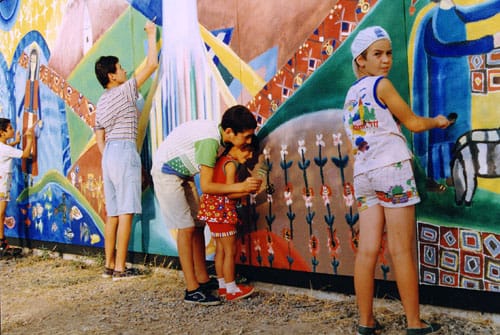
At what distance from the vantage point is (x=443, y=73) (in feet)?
10.00

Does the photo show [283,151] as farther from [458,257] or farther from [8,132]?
[8,132]

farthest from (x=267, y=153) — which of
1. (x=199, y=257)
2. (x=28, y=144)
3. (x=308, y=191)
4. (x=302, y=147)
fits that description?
(x=28, y=144)

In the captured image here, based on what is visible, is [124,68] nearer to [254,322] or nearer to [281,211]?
[281,211]

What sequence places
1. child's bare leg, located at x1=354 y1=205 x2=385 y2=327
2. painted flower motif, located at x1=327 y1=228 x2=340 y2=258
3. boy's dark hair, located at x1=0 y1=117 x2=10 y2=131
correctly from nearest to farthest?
1. child's bare leg, located at x1=354 y1=205 x2=385 y2=327
2. painted flower motif, located at x1=327 y1=228 x2=340 y2=258
3. boy's dark hair, located at x1=0 y1=117 x2=10 y2=131

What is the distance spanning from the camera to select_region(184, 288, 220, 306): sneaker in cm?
366

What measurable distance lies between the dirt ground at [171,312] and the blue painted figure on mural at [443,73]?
0.77 m

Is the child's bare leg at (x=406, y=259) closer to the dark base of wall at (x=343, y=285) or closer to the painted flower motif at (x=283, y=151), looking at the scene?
the dark base of wall at (x=343, y=285)

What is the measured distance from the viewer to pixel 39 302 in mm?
4004

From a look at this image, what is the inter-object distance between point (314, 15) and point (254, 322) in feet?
6.36

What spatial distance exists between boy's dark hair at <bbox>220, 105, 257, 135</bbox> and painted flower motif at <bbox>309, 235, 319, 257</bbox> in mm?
819

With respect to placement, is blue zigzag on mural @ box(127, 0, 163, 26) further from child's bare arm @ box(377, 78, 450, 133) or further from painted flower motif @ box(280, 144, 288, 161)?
child's bare arm @ box(377, 78, 450, 133)

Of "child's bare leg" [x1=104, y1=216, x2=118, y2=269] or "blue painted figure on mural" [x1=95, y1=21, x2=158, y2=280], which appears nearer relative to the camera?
"blue painted figure on mural" [x1=95, y1=21, x2=158, y2=280]

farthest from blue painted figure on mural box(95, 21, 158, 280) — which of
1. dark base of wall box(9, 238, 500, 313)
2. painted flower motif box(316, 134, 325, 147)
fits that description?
painted flower motif box(316, 134, 325, 147)

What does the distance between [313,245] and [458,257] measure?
950mm
